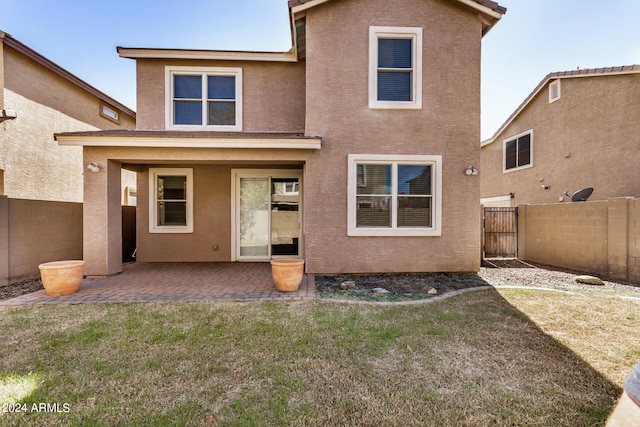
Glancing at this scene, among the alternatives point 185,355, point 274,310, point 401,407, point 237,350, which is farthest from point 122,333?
point 401,407

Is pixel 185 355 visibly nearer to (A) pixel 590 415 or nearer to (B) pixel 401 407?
(B) pixel 401 407

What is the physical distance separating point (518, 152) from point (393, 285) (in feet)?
45.6

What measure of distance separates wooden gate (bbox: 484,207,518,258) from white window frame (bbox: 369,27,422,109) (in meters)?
5.40

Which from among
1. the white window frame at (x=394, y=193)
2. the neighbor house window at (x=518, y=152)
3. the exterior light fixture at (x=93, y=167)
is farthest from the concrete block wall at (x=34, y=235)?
the neighbor house window at (x=518, y=152)

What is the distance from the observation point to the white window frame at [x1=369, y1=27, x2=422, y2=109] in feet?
25.1

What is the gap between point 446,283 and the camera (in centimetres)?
708

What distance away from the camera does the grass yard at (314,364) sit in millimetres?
2676

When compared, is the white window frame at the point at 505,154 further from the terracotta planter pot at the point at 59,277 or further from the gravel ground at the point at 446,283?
the terracotta planter pot at the point at 59,277

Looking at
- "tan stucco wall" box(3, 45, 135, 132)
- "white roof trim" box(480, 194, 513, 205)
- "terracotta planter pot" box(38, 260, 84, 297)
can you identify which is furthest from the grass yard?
"white roof trim" box(480, 194, 513, 205)

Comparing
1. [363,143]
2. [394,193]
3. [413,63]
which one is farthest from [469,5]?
[394,193]

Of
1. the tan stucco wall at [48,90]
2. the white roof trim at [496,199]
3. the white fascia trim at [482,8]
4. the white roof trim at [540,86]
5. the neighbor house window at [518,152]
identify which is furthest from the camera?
the white roof trim at [496,199]

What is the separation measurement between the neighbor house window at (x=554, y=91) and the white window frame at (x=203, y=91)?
1401cm

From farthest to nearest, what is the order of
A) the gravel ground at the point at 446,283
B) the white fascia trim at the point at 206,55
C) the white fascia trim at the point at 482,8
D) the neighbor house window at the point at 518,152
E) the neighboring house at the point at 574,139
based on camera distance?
the neighbor house window at the point at 518,152 < the neighboring house at the point at 574,139 < the white fascia trim at the point at 206,55 < the white fascia trim at the point at 482,8 < the gravel ground at the point at 446,283

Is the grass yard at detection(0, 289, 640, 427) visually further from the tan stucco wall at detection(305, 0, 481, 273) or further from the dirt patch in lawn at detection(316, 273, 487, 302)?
the tan stucco wall at detection(305, 0, 481, 273)
